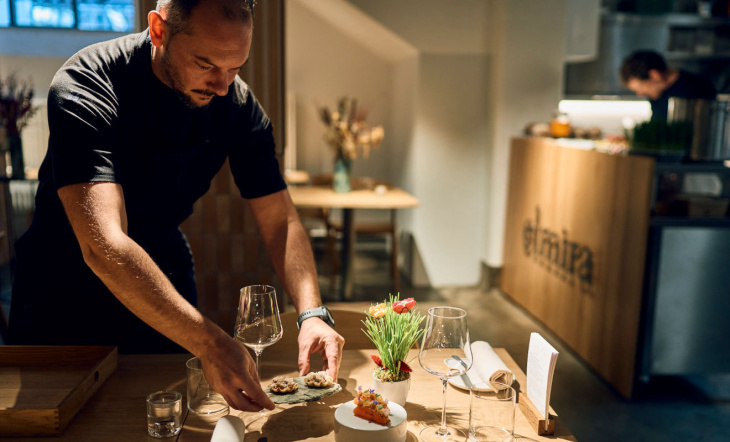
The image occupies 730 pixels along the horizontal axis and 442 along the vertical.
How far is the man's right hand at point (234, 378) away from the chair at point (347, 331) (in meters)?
0.66

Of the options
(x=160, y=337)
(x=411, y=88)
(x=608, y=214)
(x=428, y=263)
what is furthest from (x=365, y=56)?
(x=160, y=337)

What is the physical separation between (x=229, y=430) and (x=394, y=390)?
1.19 feet

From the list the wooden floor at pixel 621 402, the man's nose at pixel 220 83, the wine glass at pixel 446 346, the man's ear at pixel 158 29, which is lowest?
the wooden floor at pixel 621 402

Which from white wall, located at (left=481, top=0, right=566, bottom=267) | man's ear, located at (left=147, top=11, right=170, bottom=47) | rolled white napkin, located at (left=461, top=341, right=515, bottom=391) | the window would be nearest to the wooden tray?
man's ear, located at (left=147, top=11, right=170, bottom=47)

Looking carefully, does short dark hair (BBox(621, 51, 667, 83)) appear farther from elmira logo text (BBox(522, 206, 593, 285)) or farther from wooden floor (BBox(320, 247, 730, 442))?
wooden floor (BBox(320, 247, 730, 442))

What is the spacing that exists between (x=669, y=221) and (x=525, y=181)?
1606 mm

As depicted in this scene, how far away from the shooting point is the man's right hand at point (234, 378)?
1143 mm

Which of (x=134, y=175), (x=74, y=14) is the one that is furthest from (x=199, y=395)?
(x=74, y=14)

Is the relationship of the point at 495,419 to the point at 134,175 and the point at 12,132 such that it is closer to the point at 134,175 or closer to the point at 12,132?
the point at 134,175

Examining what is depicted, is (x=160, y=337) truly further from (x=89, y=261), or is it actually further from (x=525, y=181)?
(x=525, y=181)

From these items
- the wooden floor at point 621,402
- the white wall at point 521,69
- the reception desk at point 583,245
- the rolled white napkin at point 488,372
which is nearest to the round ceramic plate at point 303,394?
the rolled white napkin at point 488,372

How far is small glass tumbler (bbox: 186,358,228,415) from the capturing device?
49.3 inches

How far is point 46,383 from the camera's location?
1.36 meters

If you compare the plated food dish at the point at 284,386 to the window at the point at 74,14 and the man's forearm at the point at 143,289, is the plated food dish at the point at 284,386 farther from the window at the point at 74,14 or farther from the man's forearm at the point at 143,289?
the window at the point at 74,14
